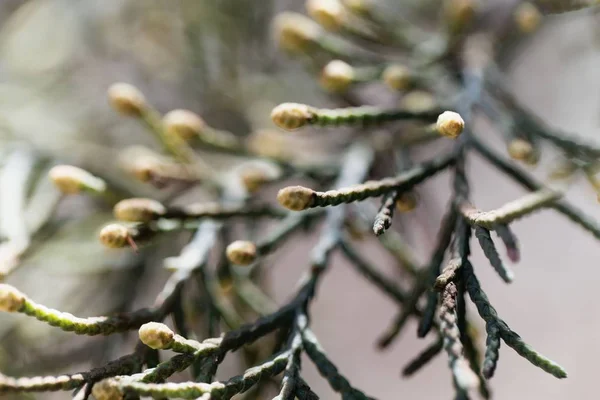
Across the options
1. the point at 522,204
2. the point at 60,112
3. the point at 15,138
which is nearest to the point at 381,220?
the point at 522,204

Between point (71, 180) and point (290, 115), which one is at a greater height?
point (290, 115)

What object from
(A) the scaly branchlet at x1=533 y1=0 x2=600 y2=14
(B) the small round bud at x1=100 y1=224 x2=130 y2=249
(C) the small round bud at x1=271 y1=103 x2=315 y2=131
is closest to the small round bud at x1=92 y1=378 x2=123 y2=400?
(B) the small round bud at x1=100 y1=224 x2=130 y2=249

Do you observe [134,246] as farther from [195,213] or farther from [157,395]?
[157,395]

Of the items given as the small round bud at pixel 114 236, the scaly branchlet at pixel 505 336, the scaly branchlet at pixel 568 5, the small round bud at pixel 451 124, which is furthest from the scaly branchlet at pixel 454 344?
the scaly branchlet at pixel 568 5

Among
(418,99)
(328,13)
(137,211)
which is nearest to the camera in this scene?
(137,211)

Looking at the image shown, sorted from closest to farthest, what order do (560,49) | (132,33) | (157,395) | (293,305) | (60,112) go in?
1. (157,395)
2. (293,305)
3. (60,112)
4. (132,33)
5. (560,49)

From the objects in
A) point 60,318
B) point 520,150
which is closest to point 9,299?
point 60,318

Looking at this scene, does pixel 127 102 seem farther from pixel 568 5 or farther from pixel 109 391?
pixel 568 5

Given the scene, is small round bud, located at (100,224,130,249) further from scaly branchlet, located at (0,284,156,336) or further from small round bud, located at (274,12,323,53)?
small round bud, located at (274,12,323,53)
